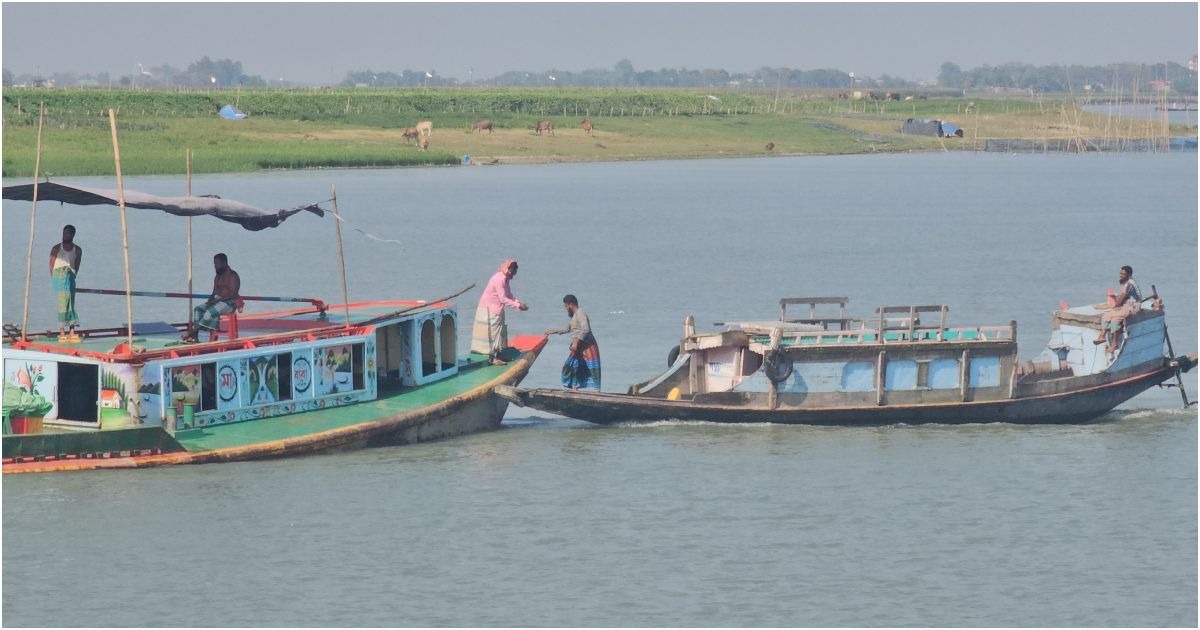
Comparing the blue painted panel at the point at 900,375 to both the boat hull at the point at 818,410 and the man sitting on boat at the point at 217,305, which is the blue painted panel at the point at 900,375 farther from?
the man sitting on boat at the point at 217,305

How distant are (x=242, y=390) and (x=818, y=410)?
704 cm

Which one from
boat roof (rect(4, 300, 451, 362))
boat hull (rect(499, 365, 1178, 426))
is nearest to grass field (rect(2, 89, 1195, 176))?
boat roof (rect(4, 300, 451, 362))

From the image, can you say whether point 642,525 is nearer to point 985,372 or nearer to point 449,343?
point 449,343

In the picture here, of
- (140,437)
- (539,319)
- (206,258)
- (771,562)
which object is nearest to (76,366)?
(140,437)

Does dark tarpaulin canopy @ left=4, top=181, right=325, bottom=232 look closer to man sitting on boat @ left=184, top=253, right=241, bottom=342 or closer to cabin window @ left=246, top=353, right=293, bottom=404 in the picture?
man sitting on boat @ left=184, top=253, right=241, bottom=342

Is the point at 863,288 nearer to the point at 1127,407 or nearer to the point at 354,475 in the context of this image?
the point at 1127,407

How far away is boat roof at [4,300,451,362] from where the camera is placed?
1839 cm

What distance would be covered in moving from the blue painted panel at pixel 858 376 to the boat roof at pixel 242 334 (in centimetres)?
518

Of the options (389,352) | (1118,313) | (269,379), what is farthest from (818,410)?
(269,379)

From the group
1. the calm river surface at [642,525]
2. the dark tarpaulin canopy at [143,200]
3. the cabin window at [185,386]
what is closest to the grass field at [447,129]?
the dark tarpaulin canopy at [143,200]

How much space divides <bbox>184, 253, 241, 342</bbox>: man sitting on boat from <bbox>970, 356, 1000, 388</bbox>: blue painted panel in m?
9.14

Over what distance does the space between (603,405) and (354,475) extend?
3.52 metres

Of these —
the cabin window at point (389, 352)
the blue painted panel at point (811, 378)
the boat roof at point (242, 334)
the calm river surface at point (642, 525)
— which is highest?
the boat roof at point (242, 334)

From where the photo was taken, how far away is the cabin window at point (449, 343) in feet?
71.2
